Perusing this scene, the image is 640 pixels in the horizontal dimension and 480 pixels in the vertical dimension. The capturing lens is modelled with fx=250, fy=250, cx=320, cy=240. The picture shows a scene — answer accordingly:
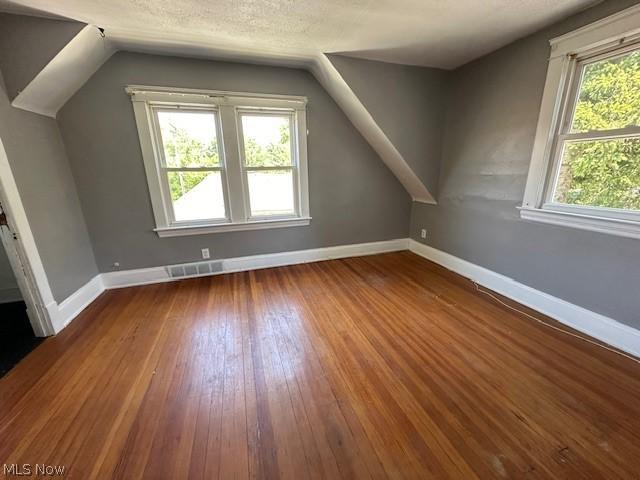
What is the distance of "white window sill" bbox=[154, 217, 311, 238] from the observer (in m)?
2.85

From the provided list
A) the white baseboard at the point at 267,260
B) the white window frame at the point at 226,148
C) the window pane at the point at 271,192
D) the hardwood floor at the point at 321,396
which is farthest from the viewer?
the window pane at the point at 271,192

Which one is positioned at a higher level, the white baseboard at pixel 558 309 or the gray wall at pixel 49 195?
the gray wall at pixel 49 195

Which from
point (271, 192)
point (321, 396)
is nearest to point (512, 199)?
point (321, 396)

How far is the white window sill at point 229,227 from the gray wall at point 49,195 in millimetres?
702

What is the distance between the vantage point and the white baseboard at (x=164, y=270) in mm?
2209

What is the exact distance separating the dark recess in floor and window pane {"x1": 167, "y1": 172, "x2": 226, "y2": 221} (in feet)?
4.99

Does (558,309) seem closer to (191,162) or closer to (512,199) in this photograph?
(512,199)

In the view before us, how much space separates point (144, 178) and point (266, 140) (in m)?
1.39

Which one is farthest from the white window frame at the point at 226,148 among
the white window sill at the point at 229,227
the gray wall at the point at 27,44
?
the gray wall at the point at 27,44

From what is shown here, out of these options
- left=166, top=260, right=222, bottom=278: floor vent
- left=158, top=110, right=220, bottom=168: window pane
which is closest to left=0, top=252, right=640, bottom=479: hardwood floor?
left=166, top=260, right=222, bottom=278: floor vent

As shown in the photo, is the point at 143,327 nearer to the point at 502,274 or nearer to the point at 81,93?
the point at 81,93

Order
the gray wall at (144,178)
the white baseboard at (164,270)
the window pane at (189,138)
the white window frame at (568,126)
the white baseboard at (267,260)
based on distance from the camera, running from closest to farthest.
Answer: the white window frame at (568,126) < the white baseboard at (164,270) < the gray wall at (144,178) < the window pane at (189,138) < the white baseboard at (267,260)

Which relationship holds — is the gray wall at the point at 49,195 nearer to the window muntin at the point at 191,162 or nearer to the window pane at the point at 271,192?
the window muntin at the point at 191,162

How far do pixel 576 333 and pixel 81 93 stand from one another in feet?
15.7
